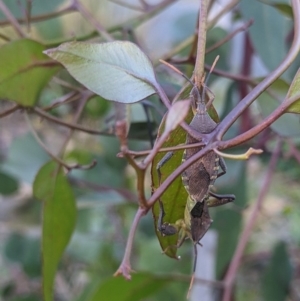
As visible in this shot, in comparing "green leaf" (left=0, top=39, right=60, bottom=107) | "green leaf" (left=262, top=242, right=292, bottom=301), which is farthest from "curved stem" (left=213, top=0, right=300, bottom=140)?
"green leaf" (left=262, top=242, right=292, bottom=301)

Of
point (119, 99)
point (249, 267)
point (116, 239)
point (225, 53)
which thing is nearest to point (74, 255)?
point (116, 239)

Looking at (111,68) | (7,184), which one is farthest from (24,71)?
(7,184)

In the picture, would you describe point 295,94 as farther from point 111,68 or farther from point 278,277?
point 278,277

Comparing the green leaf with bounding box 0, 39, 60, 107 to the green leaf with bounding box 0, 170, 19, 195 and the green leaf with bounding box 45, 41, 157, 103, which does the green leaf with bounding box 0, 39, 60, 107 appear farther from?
the green leaf with bounding box 0, 170, 19, 195

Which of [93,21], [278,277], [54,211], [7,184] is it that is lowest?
[278,277]

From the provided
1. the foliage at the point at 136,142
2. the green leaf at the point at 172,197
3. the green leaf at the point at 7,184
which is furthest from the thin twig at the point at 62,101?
the green leaf at the point at 7,184
